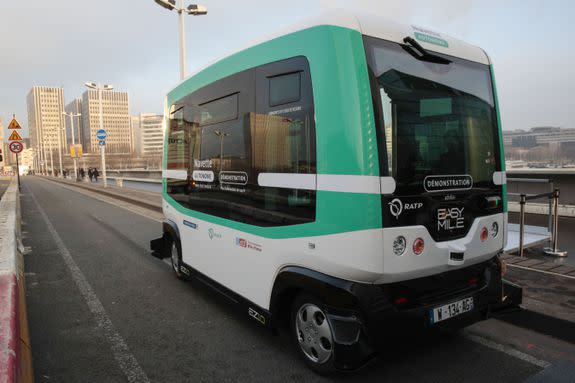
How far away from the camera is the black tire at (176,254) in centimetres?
570

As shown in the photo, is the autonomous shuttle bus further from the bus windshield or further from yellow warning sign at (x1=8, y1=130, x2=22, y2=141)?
yellow warning sign at (x1=8, y1=130, x2=22, y2=141)

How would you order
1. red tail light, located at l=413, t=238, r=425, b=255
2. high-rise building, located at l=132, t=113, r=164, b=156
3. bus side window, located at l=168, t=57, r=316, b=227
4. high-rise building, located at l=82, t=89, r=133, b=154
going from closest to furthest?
1. red tail light, located at l=413, t=238, r=425, b=255
2. bus side window, located at l=168, t=57, r=316, b=227
3. high-rise building, located at l=82, t=89, r=133, b=154
4. high-rise building, located at l=132, t=113, r=164, b=156

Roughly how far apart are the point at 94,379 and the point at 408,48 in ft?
12.2

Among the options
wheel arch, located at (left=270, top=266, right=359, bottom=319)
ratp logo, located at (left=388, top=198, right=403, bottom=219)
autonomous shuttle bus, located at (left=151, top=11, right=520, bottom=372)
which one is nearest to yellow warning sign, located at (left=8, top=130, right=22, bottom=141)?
autonomous shuttle bus, located at (left=151, top=11, right=520, bottom=372)

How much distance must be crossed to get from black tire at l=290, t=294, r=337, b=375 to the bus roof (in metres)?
2.11

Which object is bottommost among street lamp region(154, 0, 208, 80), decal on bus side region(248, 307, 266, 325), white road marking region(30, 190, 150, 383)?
white road marking region(30, 190, 150, 383)

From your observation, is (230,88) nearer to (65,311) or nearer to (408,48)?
(408,48)

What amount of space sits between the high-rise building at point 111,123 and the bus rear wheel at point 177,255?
6822 centimetres

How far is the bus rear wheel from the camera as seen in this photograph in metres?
5.70

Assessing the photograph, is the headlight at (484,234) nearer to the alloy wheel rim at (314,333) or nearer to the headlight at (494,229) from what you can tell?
the headlight at (494,229)

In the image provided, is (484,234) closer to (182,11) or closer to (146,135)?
(182,11)

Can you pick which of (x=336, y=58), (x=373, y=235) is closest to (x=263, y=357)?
(x=373, y=235)

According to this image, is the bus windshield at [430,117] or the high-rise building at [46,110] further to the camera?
the high-rise building at [46,110]

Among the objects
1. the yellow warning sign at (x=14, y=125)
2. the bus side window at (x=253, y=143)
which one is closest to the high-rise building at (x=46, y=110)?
the yellow warning sign at (x=14, y=125)
